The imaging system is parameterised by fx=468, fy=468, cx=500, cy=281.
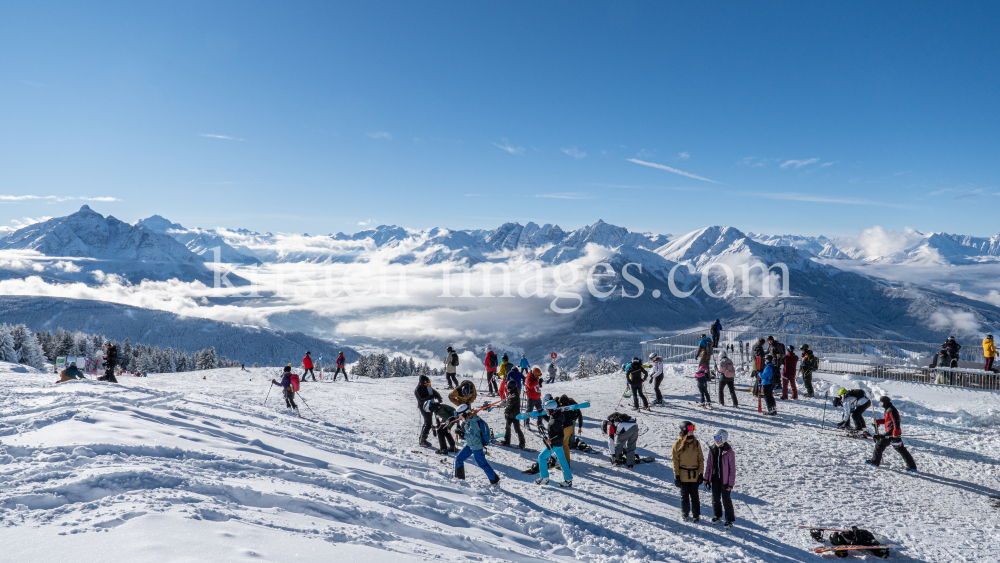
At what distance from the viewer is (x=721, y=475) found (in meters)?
7.65

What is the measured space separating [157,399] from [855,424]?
60.2 feet

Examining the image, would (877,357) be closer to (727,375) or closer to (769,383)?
(769,383)

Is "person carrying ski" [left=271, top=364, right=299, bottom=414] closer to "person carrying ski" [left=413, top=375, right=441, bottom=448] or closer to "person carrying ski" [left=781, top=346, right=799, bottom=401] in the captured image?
"person carrying ski" [left=413, top=375, right=441, bottom=448]

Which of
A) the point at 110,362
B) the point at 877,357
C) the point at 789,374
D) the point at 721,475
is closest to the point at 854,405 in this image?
the point at 789,374

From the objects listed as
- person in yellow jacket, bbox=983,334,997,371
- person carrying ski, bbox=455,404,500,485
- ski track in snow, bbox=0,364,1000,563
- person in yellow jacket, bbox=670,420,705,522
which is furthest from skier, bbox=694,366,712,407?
person in yellow jacket, bbox=983,334,997,371

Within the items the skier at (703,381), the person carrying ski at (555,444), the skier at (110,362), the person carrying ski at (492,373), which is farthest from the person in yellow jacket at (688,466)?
the skier at (110,362)

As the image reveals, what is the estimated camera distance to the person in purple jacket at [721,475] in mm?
7574

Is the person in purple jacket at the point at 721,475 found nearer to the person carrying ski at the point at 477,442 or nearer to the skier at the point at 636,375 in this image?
the person carrying ski at the point at 477,442

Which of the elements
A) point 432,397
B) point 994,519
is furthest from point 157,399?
point 994,519

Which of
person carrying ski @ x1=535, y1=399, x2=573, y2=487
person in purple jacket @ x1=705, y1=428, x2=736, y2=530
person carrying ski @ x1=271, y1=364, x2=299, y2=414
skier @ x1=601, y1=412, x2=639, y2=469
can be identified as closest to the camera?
person in purple jacket @ x1=705, y1=428, x2=736, y2=530

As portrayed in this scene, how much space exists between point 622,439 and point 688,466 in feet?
9.61

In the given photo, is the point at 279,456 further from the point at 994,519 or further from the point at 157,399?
the point at 994,519

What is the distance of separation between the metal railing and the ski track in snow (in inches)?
152

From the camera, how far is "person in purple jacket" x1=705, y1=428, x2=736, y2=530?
7574mm
